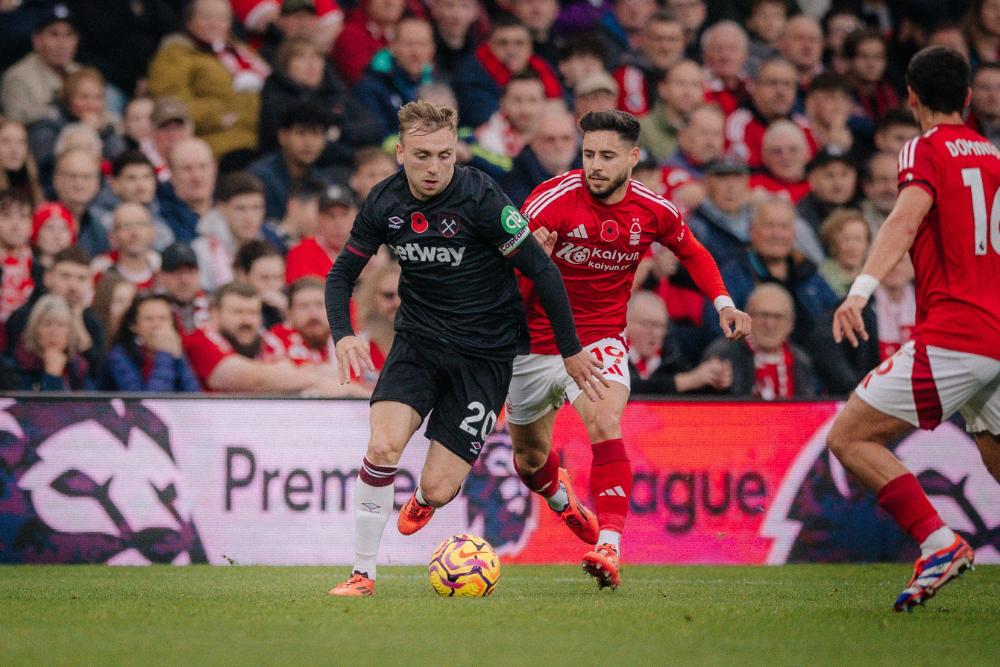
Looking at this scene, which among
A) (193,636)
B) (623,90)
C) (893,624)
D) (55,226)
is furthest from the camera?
(623,90)

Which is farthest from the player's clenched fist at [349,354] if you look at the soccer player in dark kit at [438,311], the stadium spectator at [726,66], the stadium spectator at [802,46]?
the stadium spectator at [802,46]

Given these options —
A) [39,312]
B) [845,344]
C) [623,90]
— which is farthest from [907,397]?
[623,90]

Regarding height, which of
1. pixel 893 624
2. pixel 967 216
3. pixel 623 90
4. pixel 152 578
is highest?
pixel 623 90

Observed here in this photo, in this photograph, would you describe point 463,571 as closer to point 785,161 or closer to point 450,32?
point 785,161

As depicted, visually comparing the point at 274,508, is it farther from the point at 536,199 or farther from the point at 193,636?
the point at 193,636

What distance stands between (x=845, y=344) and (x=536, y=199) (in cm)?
513

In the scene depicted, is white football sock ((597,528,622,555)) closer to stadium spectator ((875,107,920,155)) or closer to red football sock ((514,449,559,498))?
red football sock ((514,449,559,498))

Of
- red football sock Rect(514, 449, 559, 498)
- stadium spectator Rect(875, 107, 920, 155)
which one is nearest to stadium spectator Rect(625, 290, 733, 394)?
red football sock Rect(514, 449, 559, 498)

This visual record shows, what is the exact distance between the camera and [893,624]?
5.92m

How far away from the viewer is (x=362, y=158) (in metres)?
12.8

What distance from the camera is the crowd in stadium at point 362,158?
36.2 ft

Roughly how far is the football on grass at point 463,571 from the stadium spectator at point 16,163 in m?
6.30

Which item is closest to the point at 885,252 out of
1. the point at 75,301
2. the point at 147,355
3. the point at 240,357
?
the point at 240,357

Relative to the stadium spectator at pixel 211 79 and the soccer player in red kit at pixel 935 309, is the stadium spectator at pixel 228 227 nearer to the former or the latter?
A: the stadium spectator at pixel 211 79
